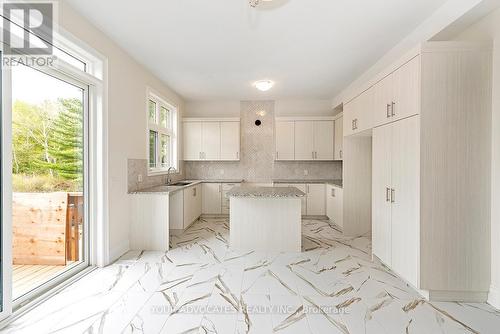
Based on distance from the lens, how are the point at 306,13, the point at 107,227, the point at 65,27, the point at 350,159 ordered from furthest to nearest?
the point at 350,159 < the point at 107,227 < the point at 306,13 < the point at 65,27

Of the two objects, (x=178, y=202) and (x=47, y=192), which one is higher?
(x=47, y=192)

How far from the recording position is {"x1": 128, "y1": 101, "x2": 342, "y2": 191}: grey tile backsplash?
5.94 metres

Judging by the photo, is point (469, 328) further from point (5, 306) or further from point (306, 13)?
point (5, 306)

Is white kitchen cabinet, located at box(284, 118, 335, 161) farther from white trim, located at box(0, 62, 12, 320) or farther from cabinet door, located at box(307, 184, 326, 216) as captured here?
white trim, located at box(0, 62, 12, 320)

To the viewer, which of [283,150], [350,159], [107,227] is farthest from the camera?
[283,150]

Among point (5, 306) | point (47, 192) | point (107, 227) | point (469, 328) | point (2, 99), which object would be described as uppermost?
point (2, 99)

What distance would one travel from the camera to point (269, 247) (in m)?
3.50

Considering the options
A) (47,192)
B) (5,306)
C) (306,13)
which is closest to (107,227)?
(47,192)

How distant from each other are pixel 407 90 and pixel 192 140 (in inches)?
175

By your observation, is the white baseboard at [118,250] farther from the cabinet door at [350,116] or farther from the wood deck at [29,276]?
the cabinet door at [350,116]

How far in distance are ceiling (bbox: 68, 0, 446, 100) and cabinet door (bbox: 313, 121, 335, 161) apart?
4.44 feet

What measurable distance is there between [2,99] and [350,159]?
4.35 meters

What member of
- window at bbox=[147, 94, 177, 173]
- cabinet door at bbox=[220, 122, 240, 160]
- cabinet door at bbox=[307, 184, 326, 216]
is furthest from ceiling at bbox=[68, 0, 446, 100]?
cabinet door at bbox=[307, 184, 326, 216]

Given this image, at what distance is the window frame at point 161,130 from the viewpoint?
4164 millimetres
